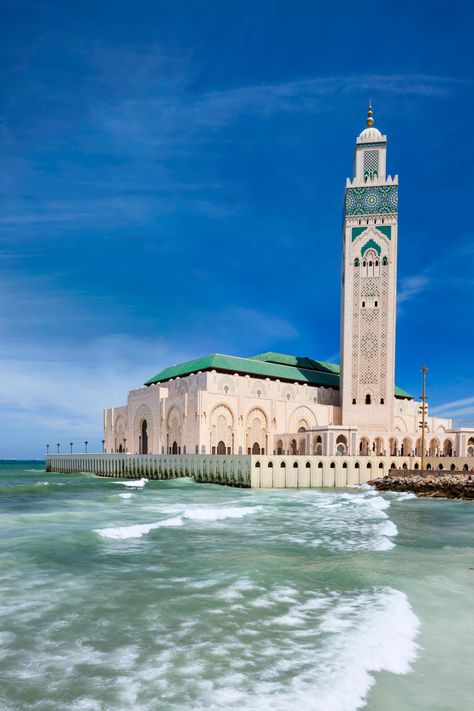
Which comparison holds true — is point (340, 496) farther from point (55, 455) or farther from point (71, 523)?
point (55, 455)

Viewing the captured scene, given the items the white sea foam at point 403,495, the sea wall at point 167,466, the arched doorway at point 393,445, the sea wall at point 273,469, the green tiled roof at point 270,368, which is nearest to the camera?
the white sea foam at point 403,495

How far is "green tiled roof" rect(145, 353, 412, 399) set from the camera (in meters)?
54.5

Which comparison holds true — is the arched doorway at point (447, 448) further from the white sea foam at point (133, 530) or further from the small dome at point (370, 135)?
the white sea foam at point (133, 530)

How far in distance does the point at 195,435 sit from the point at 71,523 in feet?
99.8

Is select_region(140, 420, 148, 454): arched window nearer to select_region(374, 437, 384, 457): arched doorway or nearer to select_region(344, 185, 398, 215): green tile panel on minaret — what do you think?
select_region(374, 437, 384, 457): arched doorway

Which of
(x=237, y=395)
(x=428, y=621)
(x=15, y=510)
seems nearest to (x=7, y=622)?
(x=428, y=621)

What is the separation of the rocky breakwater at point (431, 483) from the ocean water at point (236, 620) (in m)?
17.5

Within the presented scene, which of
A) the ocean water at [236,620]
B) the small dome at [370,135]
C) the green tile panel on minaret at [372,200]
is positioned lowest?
the ocean water at [236,620]

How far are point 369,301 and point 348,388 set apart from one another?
28.5ft

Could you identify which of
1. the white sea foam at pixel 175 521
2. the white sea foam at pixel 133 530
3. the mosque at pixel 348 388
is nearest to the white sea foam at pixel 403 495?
the white sea foam at pixel 175 521

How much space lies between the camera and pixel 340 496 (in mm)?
32406

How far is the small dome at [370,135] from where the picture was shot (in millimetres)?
57281

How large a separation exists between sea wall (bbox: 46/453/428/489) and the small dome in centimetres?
3229

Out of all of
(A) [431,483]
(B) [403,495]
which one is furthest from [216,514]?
(A) [431,483]
